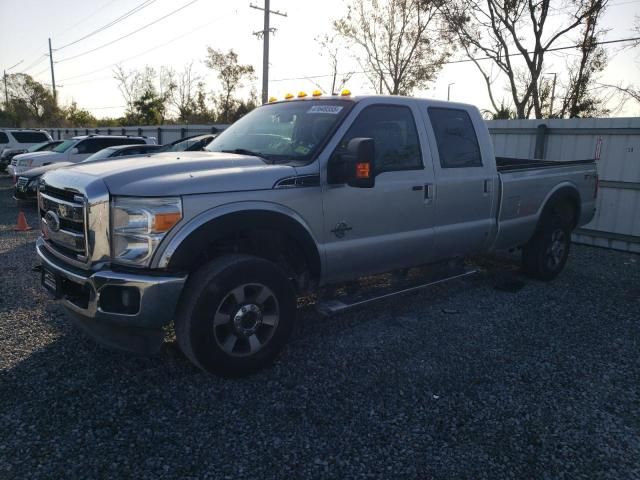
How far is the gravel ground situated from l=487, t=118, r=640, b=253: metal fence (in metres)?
4.23

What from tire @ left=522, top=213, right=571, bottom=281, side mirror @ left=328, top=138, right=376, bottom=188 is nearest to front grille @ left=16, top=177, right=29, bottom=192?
side mirror @ left=328, top=138, right=376, bottom=188

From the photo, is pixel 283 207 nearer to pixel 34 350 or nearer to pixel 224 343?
pixel 224 343

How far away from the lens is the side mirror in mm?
3355

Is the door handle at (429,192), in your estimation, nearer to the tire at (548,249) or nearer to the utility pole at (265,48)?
the tire at (548,249)

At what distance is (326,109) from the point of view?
3.96 meters

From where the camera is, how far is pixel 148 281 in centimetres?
283

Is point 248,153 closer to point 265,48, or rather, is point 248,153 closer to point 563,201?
point 563,201

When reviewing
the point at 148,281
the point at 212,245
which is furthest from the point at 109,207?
the point at 212,245

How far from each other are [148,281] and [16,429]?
1.07 meters

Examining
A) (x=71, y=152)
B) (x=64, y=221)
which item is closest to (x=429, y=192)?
(x=64, y=221)

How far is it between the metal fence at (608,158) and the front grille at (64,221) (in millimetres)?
8332

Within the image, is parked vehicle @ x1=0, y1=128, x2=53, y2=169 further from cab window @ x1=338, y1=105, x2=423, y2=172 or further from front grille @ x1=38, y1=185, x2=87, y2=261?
cab window @ x1=338, y1=105, x2=423, y2=172

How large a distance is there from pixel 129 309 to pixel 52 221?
1.07 meters

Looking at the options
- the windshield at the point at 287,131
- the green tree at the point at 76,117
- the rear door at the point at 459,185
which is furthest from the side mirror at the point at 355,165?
the green tree at the point at 76,117
